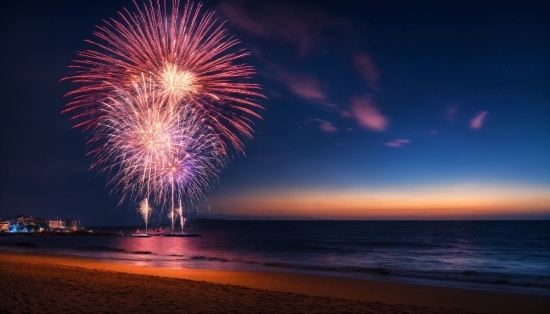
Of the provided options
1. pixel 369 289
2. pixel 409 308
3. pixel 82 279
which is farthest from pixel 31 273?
pixel 409 308

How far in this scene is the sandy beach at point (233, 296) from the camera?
10992mm

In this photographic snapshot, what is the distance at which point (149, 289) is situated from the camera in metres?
14.2

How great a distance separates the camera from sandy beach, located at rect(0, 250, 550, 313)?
36.1 feet

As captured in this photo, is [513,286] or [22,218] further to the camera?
[22,218]

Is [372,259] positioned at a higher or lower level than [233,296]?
lower

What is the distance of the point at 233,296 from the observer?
13188 millimetres

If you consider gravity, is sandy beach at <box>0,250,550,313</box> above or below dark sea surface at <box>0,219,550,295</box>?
above

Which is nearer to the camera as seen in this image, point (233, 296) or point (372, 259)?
point (233, 296)

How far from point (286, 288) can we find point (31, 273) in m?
9.99

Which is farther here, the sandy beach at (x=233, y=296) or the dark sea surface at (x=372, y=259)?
the dark sea surface at (x=372, y=259)

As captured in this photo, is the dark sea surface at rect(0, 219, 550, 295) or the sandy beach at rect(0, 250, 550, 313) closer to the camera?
the sandy beach at rect(0, 250, 550, 313)

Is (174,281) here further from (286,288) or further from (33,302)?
(33,302)

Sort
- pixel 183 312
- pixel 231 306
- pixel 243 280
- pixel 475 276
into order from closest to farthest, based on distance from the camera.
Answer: pixel 183 312 < pixel 231 306 < pixel 243 280 < pixel 475 276

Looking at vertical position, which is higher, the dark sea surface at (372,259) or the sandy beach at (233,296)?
the sandy beach at (233,296)
